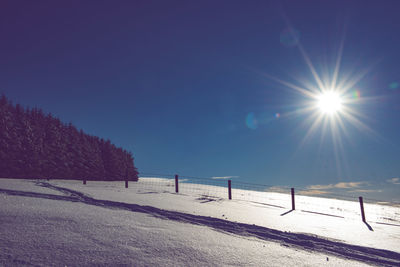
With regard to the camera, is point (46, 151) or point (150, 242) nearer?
point (150, 242)

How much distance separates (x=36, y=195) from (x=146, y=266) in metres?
6.31

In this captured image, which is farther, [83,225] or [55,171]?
[55,171]

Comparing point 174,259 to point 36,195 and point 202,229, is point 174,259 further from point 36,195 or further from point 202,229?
point 36,195

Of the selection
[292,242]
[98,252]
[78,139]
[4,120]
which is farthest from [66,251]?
[78,139]

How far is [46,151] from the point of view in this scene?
92.8 feet

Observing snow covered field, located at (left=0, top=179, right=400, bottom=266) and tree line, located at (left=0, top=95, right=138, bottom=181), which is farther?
tree line, located at (left=0, top=95, right=138, bottom=181)

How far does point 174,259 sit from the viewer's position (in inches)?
138

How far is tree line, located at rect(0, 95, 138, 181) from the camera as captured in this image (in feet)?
80.8

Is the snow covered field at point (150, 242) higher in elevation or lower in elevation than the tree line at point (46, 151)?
lower

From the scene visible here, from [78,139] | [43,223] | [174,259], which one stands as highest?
[78,139]

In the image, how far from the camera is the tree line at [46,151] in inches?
969

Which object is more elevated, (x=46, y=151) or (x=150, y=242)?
(x=46, y=151)

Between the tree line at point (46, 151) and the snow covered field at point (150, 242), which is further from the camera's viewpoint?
the tree line at point (46, 151)

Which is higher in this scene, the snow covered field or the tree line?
the tree line
